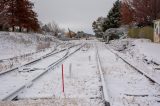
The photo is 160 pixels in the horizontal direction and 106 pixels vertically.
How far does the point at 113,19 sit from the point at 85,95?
78.3 m

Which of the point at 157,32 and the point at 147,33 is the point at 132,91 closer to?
the point at 157,32

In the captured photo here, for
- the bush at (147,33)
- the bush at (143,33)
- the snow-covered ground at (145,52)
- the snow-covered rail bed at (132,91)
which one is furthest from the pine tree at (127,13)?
the snow-covered rail bed at (132,91)

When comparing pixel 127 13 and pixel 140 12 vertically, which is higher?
pixel 127 13

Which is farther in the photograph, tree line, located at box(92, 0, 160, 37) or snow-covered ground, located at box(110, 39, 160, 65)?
tree line, located at box(92, 0, 160, 37)

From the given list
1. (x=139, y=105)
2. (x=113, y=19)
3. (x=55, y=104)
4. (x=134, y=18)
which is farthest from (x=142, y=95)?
(x=113, y=19)

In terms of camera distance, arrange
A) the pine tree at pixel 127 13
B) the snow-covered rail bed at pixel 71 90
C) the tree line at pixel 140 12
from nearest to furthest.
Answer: the snow-covered rail bed at pixel 71 90 < the tree line at pixel 140 12 < the pine tree at pixel 127 13

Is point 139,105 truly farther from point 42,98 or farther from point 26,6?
point 26,6

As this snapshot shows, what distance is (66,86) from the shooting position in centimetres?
1077

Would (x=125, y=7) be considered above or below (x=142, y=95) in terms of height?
above

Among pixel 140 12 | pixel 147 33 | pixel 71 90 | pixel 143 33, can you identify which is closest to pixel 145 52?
pixel 71 90

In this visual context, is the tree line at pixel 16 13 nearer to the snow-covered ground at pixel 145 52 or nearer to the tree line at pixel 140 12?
the tree line at pixel 140 12

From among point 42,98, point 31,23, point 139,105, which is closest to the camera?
point 139,105

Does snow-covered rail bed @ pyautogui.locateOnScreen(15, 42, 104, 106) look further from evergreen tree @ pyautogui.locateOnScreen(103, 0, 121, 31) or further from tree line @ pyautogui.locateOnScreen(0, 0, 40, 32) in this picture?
evergreen tree @ pyautogui.locateOnScreen(103, 0, 121, 31)

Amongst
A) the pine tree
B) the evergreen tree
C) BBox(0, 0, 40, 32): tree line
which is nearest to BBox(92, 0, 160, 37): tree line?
the pine tree
